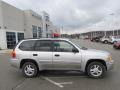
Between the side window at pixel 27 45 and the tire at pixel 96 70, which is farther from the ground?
the side window at pixel 27 45

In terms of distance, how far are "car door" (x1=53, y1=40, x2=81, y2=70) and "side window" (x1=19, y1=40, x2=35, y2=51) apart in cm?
105

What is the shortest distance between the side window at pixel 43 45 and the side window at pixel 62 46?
255mm

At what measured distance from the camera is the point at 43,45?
260 inches

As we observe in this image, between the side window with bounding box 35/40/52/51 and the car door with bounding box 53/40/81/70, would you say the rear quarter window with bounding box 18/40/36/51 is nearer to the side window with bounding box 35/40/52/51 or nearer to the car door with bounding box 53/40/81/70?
the side window with bounding box 35/40/52/51

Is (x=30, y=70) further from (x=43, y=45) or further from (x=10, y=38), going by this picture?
(x=10, y=38)

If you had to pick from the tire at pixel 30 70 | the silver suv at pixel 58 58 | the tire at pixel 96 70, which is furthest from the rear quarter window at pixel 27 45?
the tire at pixel 96 70

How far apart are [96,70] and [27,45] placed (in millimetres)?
3261

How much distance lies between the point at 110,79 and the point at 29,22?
Answer: 108 ft

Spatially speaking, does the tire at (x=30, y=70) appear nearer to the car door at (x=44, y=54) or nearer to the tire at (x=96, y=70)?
the car door at (x=44, y=54)

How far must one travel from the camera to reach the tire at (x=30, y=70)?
6577 mm

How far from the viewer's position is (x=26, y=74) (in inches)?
262

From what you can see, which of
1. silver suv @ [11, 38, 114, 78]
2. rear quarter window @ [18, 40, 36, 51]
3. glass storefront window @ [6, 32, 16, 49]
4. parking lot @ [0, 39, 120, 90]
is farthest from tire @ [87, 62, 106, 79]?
glass storefront window @ [6, 32, 16, 49]

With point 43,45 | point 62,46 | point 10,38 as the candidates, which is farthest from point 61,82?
point 10,38

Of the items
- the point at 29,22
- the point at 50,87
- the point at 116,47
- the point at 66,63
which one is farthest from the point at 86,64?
the point at 29,22
